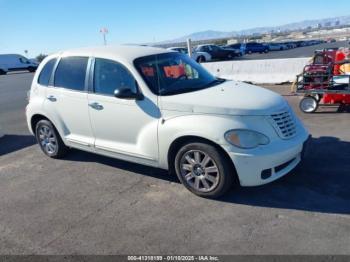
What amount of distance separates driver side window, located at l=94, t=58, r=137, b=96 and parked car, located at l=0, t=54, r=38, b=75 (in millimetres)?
37355

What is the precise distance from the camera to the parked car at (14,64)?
39.4 metres

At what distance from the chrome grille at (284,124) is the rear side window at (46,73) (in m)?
3.65

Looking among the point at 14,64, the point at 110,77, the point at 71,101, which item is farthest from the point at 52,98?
the point at 14,64

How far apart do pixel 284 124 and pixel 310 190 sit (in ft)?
2.89

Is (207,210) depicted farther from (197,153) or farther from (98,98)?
(98,98)

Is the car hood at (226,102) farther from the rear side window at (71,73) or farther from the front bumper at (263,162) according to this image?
the rear side window at (71,73)

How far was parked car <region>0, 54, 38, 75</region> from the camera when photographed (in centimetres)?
3944

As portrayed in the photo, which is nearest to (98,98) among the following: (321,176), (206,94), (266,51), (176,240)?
(206,94)

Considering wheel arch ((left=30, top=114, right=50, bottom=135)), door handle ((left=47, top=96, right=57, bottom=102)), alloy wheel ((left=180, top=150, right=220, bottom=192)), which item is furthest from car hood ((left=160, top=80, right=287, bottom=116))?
wheel arch ((left=30, top=114, right=50, bottom=135))

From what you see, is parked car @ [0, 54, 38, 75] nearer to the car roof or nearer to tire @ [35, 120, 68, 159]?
tire @ [35, 120, 68, 159]

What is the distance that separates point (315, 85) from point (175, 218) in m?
6.20

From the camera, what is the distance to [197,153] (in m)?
4.50

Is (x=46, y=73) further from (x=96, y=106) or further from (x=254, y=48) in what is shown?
(x=254, y=48)

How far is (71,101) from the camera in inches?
223
